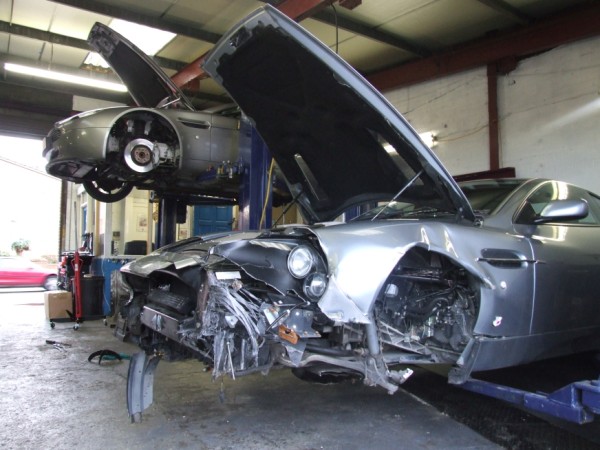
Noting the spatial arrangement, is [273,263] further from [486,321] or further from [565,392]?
[565,392]

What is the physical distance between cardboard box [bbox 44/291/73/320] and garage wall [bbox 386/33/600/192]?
6.69 meters

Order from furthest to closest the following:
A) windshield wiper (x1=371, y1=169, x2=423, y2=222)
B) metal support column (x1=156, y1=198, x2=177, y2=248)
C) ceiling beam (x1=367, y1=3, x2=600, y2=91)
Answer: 1. metal support column (x1=156, y1=198, x2=177, y2=248)
2. ceiling beam (x1=367, y1=3, x2=600, y2=91)
3. windshield wiper (x1=371, y1=169, x2=423, y2=222)

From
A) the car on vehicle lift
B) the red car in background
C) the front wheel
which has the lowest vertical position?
the red car in background

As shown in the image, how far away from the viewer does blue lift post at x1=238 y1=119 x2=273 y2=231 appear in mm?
5160

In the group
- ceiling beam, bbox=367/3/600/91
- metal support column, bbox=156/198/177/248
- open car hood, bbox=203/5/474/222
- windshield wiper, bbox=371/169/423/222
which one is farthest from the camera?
metal support column, bbox=156/198/177/248

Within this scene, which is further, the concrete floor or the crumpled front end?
the concrete floor

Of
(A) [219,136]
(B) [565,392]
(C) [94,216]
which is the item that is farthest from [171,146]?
(C) [94,216]

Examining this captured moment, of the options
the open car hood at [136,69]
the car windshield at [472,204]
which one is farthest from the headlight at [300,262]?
the open car hood at [136,69]

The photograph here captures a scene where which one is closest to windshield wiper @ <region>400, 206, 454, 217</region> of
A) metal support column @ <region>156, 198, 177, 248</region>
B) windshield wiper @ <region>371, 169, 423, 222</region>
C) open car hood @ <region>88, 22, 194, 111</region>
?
windshield wiper @ <region>371, 169, 423, 222</region>

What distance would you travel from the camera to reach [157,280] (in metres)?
3.24

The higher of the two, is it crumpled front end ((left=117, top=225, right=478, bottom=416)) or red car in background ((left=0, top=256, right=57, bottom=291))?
crumpled front end ((left=117, top=225, right=478, bottom=416))

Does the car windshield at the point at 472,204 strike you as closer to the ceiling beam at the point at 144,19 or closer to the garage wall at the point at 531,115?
the garage wall at the point at 531,115

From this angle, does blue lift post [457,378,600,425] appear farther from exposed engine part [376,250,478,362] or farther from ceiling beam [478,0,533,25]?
ceiling beam [478,0,533,25]

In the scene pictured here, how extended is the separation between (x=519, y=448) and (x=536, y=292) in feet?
2.96
